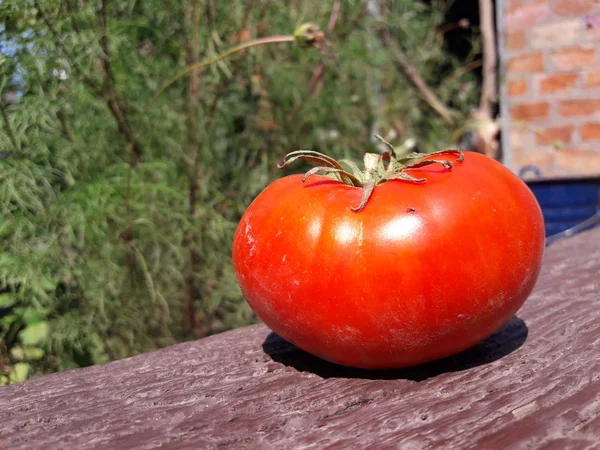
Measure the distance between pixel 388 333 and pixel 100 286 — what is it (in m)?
1.13

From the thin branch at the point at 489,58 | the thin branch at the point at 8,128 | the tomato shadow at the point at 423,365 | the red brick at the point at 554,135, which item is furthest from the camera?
the thin branch at the point at 489,58

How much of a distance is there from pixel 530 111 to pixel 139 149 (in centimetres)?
239

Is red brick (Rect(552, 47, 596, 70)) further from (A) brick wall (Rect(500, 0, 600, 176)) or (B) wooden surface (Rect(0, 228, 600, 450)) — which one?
(B) wooden surface (Rect(0, 228, 600, 450))

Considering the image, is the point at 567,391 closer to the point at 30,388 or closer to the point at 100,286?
the point at 30,388

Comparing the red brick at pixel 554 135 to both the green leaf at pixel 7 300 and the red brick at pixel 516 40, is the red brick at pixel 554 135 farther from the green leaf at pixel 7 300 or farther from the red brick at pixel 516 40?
the green leaf at pixel 7 300

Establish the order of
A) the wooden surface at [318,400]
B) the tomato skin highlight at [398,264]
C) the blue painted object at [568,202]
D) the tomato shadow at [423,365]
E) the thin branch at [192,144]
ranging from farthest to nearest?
the blue painted object at [568,202]
the thin branch at [192,144]
the tomato shadow at [423,365]
the tomato skin highlight at [398,264]
the wooden surface at [318,400]

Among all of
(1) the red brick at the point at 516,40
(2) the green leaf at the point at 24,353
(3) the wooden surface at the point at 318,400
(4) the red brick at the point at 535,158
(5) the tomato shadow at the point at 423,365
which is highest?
(1) the red brick at the point at 516,40

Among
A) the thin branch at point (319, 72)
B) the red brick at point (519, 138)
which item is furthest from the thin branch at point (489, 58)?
the thin branch at point (319, 72)

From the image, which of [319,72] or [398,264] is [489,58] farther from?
[398,264]

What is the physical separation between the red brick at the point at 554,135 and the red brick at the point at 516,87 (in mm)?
265

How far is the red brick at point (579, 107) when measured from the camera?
3.38 meters

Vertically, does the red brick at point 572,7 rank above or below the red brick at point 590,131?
above

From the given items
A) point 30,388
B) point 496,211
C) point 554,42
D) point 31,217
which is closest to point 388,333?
point 496,211

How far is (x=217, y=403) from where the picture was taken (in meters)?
0.96
